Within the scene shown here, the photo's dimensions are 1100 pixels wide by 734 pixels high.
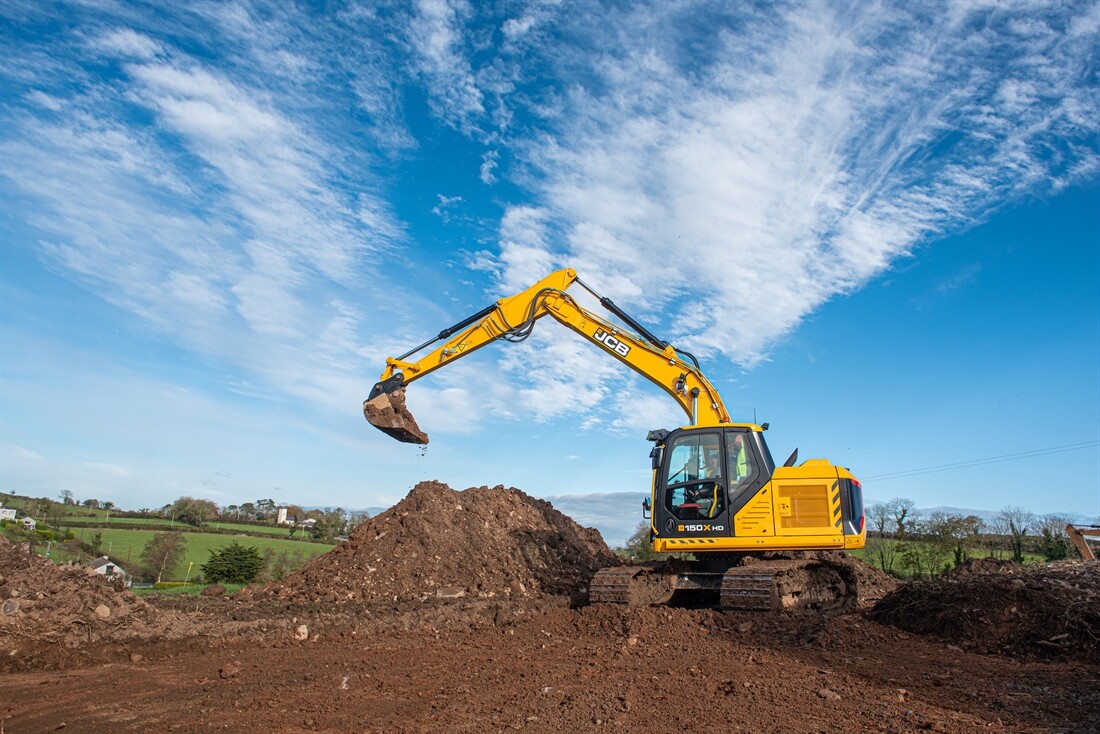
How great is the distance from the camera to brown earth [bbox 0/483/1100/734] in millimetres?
4984

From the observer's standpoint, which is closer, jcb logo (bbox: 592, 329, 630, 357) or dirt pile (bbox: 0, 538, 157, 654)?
dirt pile (bbox: 0, 538, 157, 654)

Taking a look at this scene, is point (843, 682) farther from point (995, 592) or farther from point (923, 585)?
point (923, 585)

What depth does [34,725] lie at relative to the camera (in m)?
4.80

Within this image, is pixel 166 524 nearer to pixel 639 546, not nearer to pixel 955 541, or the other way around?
pixel 639 546

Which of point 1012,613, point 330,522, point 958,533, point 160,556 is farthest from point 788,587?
point 330,522

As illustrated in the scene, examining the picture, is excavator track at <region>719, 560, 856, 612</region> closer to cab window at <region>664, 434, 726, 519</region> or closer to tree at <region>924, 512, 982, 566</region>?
cab window at <region>664, 434, 726, 519</region>

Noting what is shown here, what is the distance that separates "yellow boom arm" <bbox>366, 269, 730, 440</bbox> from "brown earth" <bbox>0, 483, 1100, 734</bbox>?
3406 mm

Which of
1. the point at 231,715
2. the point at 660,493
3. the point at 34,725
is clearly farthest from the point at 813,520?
the point at 34,725

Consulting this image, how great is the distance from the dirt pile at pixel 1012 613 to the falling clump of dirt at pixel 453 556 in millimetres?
5363

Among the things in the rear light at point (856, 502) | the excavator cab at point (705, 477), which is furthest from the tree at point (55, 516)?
the rear light at point (856, 502)

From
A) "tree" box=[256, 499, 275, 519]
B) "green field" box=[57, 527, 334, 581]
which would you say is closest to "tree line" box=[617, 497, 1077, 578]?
"green field" box=[57, 527, 334, 581]

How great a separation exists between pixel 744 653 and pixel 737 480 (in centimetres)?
287

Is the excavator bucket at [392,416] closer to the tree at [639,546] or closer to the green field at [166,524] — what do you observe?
the tree at [639,546]

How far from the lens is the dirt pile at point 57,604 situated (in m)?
6.93
